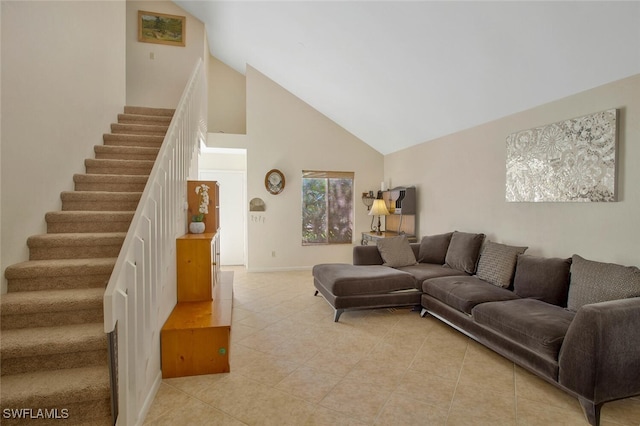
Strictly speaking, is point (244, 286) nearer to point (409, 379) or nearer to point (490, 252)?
point (409, 379)

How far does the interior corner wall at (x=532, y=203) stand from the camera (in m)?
2.47

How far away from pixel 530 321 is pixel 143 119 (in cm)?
500

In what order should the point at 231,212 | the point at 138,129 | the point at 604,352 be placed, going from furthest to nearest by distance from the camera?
the point at 231,212, the point at 138,129, the point at 604,352

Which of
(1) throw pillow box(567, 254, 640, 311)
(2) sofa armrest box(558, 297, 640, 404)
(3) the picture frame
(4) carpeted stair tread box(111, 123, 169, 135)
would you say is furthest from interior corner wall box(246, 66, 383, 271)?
(2) sofa armrest box(558, 297, 640, 404)

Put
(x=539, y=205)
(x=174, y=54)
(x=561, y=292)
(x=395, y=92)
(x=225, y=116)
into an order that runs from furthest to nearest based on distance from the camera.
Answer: (x=225, y=116), (x=174, y=54), (x=395, y=92), (x=539, y=205), (x=561, y=292)

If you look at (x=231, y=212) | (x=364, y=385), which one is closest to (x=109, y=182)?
(x=364, y=385)

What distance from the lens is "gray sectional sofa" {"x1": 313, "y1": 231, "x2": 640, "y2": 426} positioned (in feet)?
6.06

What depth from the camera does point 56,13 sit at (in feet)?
8.91

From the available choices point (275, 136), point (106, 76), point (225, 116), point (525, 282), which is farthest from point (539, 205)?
point (225, 116)

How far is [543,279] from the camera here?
275 centimetres

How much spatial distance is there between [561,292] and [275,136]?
5.05 m

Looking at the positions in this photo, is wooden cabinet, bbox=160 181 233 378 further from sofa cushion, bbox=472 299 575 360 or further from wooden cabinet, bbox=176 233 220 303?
sofa cushion, bbox=472 299 575 360

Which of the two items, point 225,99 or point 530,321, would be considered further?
point 225,99

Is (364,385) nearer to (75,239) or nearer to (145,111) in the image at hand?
(75,239)
